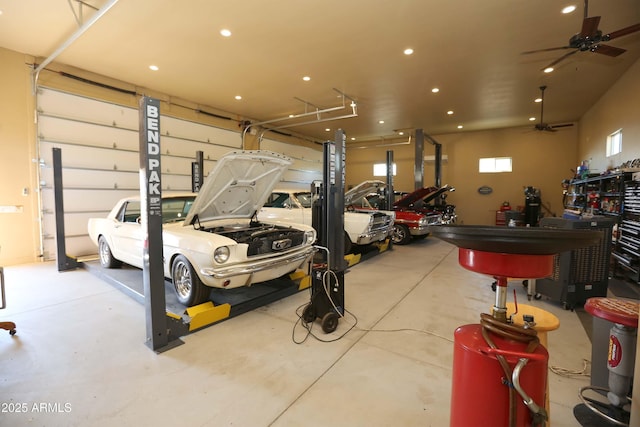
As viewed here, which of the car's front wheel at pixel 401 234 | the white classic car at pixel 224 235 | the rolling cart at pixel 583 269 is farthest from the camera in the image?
the car's front wheel at pixel 401 234

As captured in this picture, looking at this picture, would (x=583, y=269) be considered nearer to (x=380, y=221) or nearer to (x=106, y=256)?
(x=380, y=221)

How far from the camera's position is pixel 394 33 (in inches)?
192

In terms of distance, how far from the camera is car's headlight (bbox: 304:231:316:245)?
392 cm

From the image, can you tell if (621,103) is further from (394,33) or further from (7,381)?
(7,381)

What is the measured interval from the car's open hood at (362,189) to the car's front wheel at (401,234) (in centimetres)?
139

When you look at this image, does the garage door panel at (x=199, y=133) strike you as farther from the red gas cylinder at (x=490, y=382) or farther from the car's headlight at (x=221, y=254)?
the red gas cylinder at (x=490, y=382)

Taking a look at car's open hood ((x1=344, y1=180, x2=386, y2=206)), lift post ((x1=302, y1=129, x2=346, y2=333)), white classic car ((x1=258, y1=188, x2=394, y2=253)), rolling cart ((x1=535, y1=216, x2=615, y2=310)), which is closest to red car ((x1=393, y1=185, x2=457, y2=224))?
car's open hood ((x1=344, y1=180, x2=386, y2=206))

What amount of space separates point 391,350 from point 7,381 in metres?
3.02

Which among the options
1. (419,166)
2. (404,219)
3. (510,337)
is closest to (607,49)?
(404,219)

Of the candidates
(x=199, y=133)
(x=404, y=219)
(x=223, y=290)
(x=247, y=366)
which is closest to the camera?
(x=247, y=366)

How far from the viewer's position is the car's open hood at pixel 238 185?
333 centimetres

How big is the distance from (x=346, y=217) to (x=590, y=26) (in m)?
4.46

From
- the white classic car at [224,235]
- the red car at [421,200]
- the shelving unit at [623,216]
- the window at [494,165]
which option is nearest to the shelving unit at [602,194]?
the shelving unit at [623,216]

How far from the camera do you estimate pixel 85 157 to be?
21.7 ft
